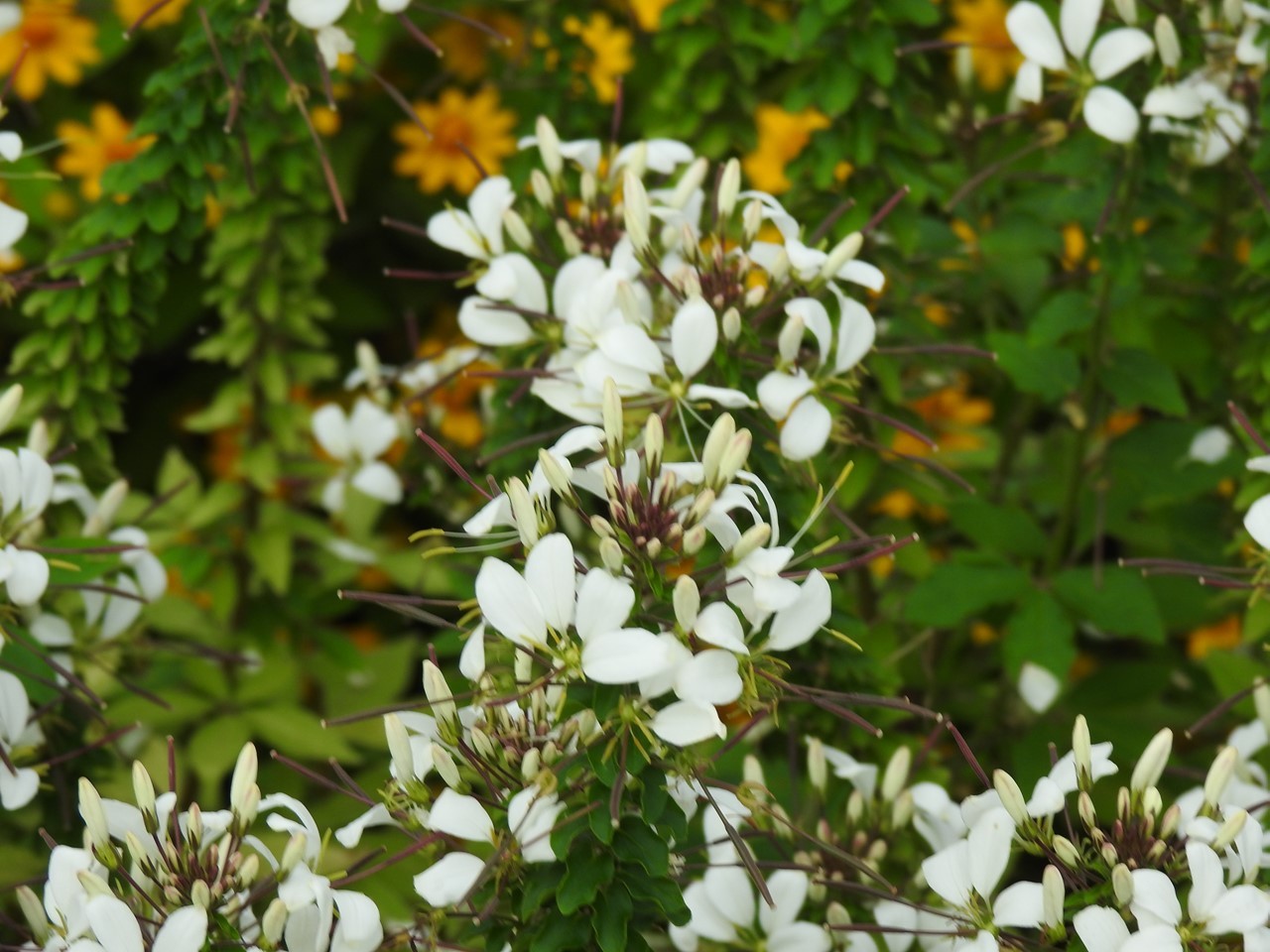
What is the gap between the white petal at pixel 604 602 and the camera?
870 millimetres

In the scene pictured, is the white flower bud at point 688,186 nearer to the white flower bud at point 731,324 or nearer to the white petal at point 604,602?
the white flower bud at point 731,324

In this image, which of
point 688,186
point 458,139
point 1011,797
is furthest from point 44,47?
point 1011,797

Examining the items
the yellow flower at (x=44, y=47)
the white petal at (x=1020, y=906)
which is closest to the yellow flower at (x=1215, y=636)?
the white petal at (x=1020, y=906)

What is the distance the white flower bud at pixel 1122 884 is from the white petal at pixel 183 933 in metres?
0.58

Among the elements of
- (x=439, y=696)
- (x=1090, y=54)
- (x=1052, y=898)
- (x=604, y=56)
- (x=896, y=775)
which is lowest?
(x=896, y=775)

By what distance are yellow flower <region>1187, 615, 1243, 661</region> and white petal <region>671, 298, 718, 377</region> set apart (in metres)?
1.15

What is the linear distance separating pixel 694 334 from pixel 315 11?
0.52 m

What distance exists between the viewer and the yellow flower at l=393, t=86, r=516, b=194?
200cm

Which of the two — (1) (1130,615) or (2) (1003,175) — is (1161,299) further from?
(1) (1130,615)

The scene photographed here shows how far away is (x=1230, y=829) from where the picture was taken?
37.0 inches

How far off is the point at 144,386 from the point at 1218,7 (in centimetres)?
166

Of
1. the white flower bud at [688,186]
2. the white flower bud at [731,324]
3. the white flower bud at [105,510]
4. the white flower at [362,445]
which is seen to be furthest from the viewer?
the white flower at [362,445]

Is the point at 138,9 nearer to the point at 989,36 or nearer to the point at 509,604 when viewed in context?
the point at 989,36

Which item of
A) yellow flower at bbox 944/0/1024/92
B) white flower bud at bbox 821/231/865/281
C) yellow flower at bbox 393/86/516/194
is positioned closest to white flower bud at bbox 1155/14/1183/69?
white flower bud at bbox 821/231/865/281
